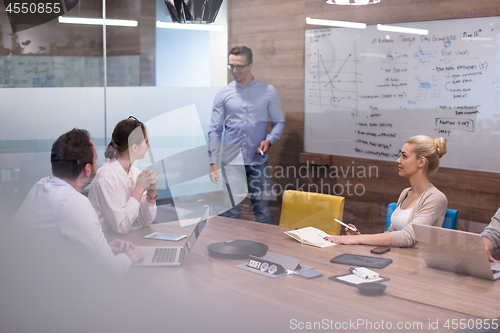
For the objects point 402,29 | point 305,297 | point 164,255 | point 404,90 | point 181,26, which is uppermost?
point 402,29

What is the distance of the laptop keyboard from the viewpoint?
1.32 m

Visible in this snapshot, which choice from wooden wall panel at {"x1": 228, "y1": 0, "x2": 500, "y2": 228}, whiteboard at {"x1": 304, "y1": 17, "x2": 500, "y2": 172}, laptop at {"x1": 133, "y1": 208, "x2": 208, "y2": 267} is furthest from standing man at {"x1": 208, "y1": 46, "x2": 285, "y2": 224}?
laptop at {"x1": 133, "y1": 208, "x2": 208, "y2": 267}

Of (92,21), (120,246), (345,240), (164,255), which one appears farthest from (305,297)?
(92,21)

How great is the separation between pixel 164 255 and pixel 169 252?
3.9 inches

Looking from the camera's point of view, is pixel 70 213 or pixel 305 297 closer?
pixel 70 213

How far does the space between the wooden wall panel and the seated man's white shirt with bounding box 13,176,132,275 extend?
6.49 ft

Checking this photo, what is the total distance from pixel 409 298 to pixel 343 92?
2507 millimetres

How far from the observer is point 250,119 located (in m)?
3.21

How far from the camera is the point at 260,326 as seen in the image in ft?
3.58

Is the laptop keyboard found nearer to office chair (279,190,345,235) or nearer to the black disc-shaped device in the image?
the black disc-shaped device

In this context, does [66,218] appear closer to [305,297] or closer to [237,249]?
[305,297]

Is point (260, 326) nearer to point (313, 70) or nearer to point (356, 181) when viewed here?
point (356, 181)

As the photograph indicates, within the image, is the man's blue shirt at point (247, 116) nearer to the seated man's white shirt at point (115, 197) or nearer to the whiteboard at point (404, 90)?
the whiteboard at point (404, 90)

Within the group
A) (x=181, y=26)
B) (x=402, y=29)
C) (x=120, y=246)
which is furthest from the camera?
(x=402, y=29)
